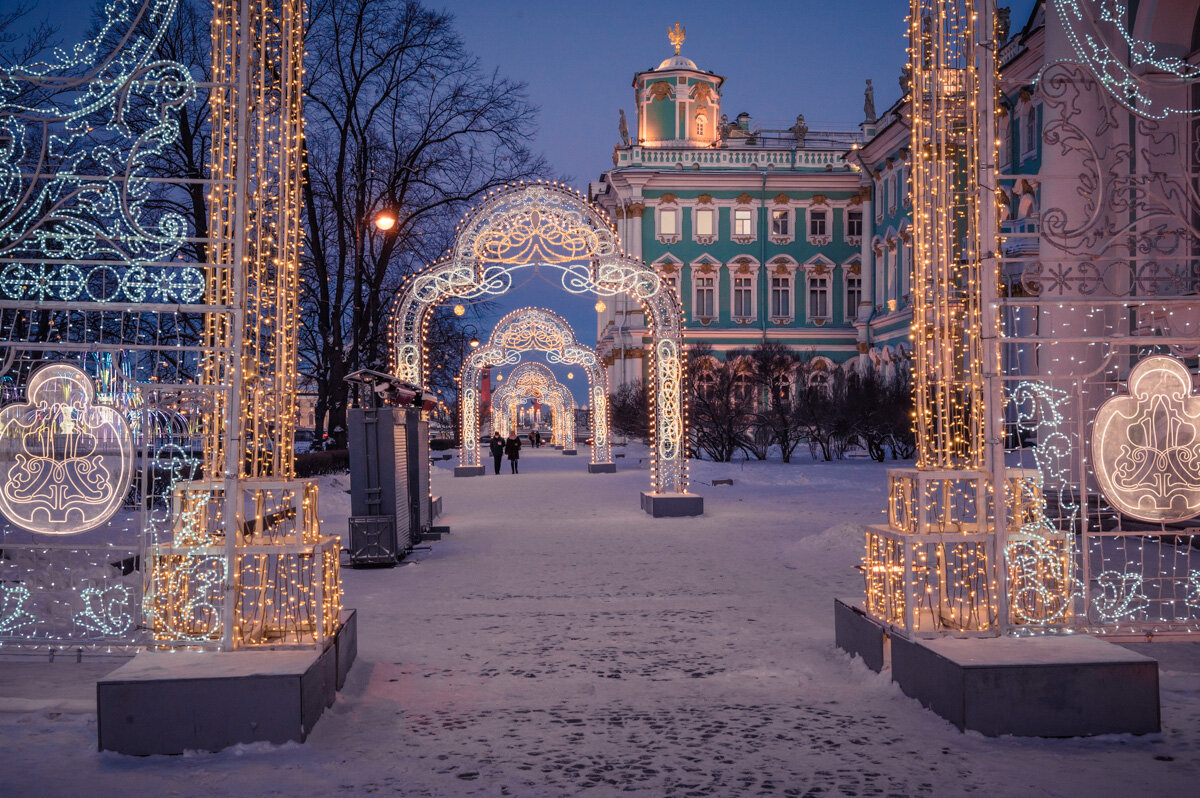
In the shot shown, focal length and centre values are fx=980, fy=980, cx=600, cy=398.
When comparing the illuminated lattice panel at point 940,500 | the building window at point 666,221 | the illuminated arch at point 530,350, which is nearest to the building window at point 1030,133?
the illuminated arch at point 530,350

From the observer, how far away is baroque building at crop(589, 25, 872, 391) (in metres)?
49.5

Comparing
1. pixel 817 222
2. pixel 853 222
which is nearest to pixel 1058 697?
pixel 817 222

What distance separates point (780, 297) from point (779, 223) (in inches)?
150

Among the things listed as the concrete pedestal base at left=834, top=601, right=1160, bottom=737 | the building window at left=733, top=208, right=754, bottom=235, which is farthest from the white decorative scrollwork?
the building window at left=733, top=208, right=754, bottom=235

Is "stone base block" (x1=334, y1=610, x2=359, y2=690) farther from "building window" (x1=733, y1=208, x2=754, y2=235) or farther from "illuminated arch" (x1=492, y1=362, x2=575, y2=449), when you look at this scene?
"building window" (x1=733, y1=208, x2=754, y2=235)

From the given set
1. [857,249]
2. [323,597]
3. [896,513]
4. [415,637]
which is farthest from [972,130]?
[857,249]

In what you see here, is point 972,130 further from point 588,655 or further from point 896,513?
point 588,655

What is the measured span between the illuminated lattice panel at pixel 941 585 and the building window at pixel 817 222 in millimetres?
46573

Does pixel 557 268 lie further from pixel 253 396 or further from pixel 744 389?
pixel 744 389

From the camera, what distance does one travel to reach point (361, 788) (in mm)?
4363

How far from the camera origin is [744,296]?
50938 millimetres

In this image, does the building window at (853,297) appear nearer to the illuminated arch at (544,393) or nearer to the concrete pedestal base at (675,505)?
the illuminated arch at (544,393)

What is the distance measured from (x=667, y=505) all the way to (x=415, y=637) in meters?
9.15

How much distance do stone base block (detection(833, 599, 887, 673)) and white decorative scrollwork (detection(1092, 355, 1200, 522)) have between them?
5.28ft
